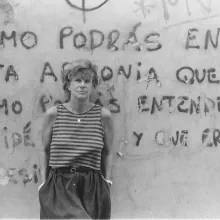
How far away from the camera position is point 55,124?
156 inches

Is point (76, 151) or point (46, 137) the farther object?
point (46, 137)

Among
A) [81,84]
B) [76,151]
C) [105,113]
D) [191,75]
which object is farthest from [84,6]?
[76,151]

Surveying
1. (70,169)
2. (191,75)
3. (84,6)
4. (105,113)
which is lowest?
(70,169)

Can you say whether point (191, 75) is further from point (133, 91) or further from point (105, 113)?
point (105, 113)

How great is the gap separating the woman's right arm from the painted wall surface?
232 mm

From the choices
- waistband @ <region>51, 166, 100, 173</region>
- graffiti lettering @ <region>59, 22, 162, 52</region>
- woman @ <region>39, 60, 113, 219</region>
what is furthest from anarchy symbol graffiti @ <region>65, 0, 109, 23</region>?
waistband @ <region>51, 166, 100, 173</region>

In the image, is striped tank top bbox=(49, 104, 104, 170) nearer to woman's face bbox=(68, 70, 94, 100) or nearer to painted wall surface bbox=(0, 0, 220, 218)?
woman's face bbox=(68, 70, 94, 100)

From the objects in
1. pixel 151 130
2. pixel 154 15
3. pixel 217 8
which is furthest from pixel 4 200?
pixel 217 8

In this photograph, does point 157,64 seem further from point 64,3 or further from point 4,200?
point 4,200

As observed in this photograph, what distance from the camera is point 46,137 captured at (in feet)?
13.3

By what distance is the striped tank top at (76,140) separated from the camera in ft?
12.8

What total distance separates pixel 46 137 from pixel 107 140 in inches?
20.9

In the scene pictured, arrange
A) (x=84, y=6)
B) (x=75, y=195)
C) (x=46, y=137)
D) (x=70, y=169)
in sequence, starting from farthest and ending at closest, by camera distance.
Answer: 1. (x=84, y=6)
2. (x=46, y=137)
3. (x=70, y=169)
4. (x=75, y=195)

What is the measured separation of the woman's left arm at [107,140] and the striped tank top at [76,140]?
8cm
